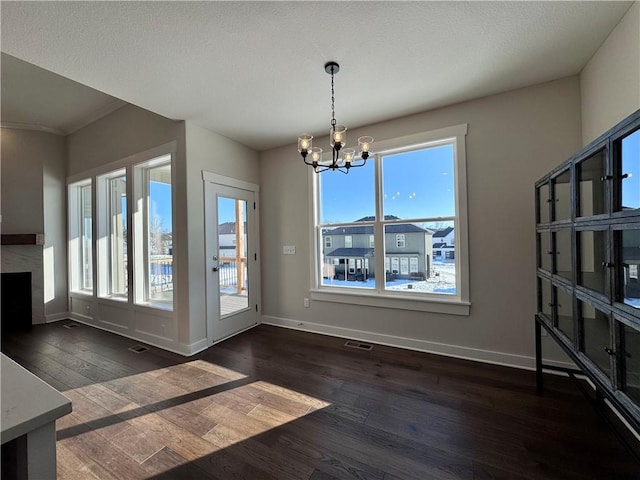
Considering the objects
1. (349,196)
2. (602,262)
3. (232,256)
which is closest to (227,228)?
(232,256)

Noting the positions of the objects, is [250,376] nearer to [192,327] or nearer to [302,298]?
[192,327]

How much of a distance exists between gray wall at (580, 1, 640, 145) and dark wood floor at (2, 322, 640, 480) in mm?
2134

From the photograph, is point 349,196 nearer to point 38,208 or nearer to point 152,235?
point 152,235

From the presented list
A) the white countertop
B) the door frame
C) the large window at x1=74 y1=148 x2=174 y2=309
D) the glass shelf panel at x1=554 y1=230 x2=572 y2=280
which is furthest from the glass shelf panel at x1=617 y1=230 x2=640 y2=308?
the large window at x1=74 y1=148 x2=174 y2=309

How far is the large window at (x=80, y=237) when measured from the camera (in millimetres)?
4578

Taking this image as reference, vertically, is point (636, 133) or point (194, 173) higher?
point (194, 173)

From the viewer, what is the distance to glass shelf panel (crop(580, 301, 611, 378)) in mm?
1374

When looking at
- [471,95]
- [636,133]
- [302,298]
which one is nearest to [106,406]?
[302,298]

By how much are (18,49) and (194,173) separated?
1548 millimetres

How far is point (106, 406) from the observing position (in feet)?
7.01

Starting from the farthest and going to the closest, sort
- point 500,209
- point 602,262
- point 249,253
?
point 249,253 → point 500,209 → point 602,262

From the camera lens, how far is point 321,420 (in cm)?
195

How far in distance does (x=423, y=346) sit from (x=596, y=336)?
1.74 m

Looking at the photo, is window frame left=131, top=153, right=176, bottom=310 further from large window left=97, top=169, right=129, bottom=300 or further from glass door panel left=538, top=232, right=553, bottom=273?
glass door panel left=538, top=232, right=553, bottom=273
